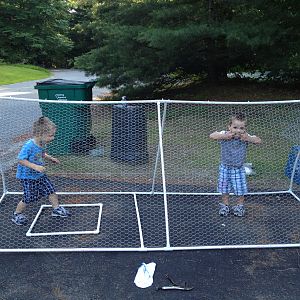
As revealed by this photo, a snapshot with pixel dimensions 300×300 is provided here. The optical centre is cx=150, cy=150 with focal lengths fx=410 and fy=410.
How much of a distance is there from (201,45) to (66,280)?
8.24m

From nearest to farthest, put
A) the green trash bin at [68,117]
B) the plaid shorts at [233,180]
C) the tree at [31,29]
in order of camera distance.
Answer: the plaid shorts at [233,180] < the green trash bin at [68,117] < the tree at [31,29]

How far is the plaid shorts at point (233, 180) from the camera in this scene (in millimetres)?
4590

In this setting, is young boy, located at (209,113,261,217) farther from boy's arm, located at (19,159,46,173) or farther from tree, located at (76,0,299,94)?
tree, located at (76,0,299,94)

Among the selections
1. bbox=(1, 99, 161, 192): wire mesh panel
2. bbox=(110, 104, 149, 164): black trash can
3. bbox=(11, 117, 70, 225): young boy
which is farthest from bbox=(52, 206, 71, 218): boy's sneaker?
bbox=(110, 104, 149, 164): black trash can

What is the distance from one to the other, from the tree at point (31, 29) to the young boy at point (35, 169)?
28789 millimetres

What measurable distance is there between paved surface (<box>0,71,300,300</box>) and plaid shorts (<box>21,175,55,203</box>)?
2.37ft

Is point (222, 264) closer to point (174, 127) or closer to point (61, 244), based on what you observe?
point (61, 244)

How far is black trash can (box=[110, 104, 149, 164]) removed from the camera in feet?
21.6

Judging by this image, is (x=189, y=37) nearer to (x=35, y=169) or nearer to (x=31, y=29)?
(x=35, y=169)

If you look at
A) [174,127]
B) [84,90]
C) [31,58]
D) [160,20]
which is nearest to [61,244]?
[84,90]

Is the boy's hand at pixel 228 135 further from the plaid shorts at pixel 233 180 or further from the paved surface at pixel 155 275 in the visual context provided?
the paved surface at pixel 155 275

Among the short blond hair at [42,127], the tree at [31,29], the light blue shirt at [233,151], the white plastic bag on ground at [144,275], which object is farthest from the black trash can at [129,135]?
the tree at [31,29]

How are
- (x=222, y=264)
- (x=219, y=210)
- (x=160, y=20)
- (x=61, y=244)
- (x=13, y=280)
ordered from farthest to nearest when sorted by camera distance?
1. (x=160, y=20)
2. (x=219, y=210)
3. (x=61, y=244)
4. (x=222, y=264)
5. (x=13, y=280)

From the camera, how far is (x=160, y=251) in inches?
153
